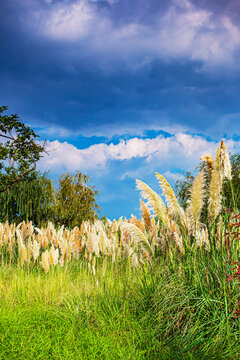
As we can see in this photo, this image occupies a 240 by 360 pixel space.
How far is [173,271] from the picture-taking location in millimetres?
3170

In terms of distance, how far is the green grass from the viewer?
98.7 inches

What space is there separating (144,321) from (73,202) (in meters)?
8.98

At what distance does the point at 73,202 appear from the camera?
38.0ft

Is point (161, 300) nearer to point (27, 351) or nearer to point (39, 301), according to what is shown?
point (27, 351)

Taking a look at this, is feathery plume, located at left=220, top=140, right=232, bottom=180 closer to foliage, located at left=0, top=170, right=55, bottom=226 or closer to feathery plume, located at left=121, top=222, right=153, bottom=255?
feathery plume, located at left=121, top=222, right=153, bottom=255

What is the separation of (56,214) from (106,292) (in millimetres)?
8138

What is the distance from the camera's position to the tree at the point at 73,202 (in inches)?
454

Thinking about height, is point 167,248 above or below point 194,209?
below

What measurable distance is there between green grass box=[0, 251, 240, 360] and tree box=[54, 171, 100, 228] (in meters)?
7.92

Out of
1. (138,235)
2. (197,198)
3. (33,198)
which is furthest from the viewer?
(33,198)

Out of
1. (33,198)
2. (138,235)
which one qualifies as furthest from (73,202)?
(138,235)

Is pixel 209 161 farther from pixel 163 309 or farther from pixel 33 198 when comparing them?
pixel 33 198

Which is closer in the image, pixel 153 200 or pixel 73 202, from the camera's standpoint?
pixel 153 200

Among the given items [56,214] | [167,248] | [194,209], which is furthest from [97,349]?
[56,214]
